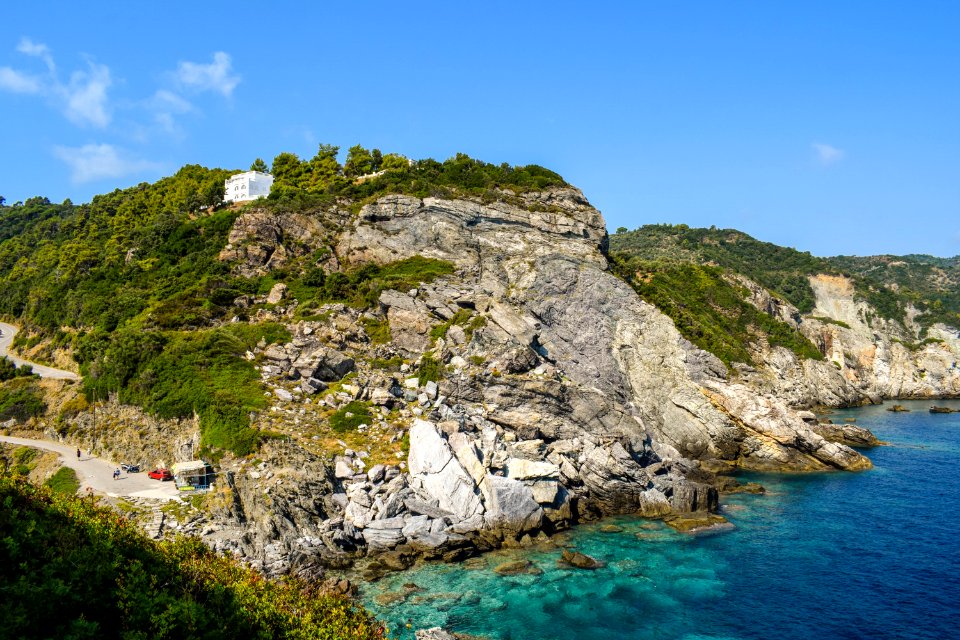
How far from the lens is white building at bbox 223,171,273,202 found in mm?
87000

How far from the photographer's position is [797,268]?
442 ft

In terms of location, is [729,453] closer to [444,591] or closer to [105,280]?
[444,591]

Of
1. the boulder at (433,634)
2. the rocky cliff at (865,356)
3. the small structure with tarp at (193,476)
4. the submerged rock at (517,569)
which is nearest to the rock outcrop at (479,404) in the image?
the small structure with tarp at (193,476)

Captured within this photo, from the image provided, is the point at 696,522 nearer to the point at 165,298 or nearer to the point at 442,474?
the point at 442,474

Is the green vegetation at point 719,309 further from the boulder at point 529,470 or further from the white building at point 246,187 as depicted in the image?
the white building at point 246,187

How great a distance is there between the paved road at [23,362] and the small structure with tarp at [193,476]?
25650 mm

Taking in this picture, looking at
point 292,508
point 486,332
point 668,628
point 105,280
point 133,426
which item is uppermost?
point 105,280

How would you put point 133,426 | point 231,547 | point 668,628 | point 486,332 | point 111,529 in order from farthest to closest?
point 486,332 < point 133,426 < point 231,547 < point 668,628 < point 111,529

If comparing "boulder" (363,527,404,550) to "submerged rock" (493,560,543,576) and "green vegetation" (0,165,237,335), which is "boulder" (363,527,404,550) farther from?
"green vegetation" (0,165,237,335)

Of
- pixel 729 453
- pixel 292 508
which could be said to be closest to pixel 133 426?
pixel 292 508

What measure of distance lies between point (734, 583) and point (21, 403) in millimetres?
58812

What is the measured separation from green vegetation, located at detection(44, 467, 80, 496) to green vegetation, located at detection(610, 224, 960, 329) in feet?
283

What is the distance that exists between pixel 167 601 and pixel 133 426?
3888 centimetres

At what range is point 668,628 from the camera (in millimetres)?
27156
